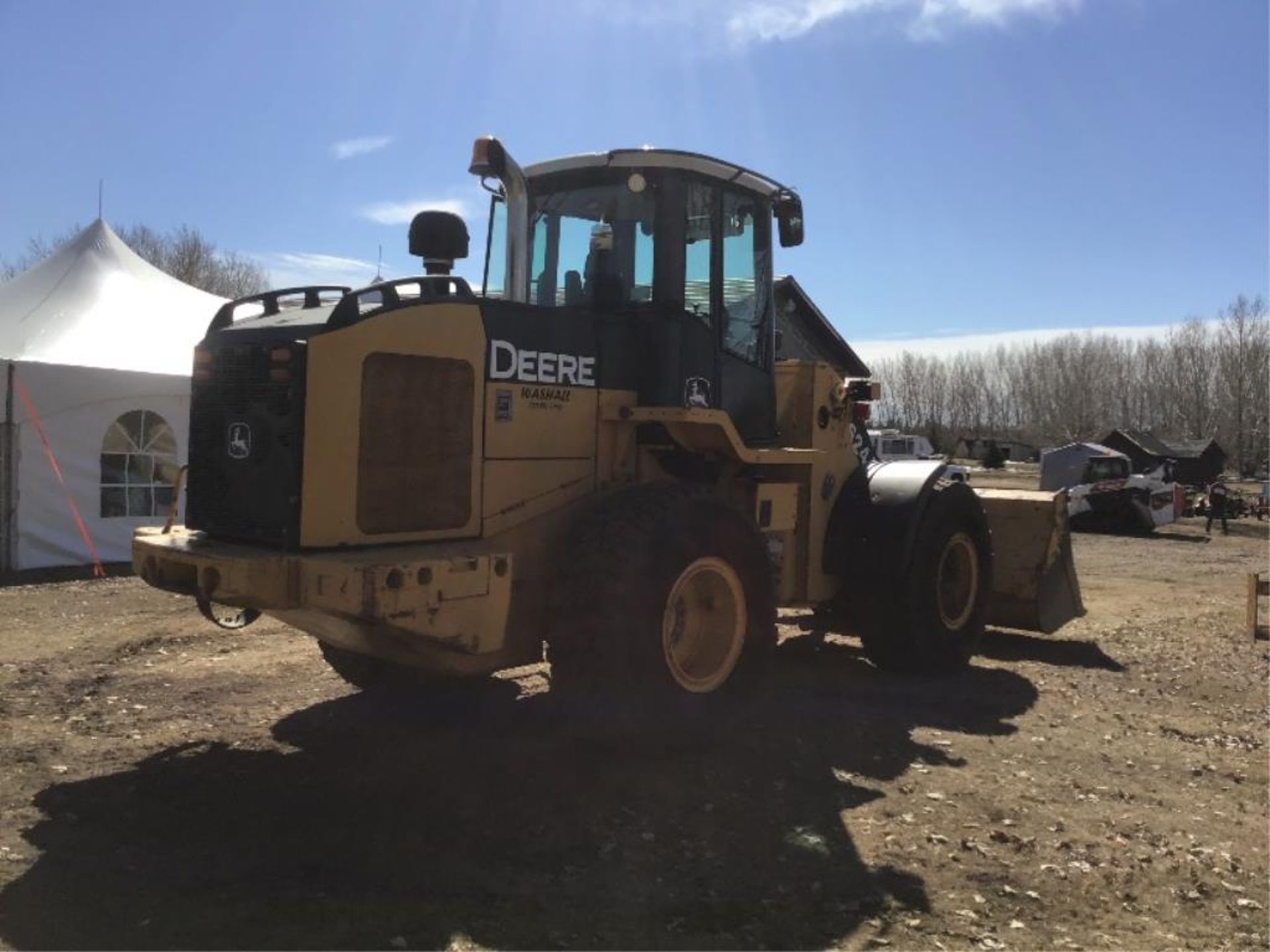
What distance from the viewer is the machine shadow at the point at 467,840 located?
3.73 m

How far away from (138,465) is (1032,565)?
412 inches

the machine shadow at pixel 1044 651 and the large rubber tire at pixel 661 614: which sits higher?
the large rubber tire at pixel 661 614

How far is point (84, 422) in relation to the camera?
12.7 m

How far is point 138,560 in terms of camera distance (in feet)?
16.8

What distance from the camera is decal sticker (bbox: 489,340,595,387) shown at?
5.24 metres

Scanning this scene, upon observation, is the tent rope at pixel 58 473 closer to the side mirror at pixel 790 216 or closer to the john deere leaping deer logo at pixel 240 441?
the john deere leaping deer logo at pixel 240 441

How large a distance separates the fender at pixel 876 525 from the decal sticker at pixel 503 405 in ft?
9.64

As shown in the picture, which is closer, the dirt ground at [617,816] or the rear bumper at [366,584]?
the dirt ground at [617,816]

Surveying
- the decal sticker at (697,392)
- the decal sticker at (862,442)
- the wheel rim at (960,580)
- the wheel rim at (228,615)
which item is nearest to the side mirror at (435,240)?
the decal sticker at (697,392)

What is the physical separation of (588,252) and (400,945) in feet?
13.1

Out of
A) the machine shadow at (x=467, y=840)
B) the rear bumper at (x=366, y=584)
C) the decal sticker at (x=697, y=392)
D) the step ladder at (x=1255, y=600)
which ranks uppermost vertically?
the decal sticker at (x=697, y=392)

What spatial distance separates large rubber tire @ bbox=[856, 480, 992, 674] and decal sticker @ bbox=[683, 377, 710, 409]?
2045mm

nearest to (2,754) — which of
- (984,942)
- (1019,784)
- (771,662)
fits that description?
(771,662)

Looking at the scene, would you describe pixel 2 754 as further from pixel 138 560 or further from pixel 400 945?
pixel 400 945
